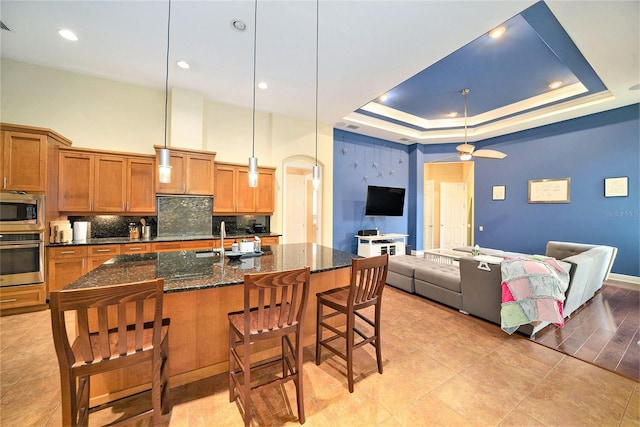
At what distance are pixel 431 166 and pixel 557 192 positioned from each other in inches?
134

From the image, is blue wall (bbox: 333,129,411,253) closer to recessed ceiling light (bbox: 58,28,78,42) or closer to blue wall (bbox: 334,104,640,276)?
blue wall (bbox: 334,104,640,276)

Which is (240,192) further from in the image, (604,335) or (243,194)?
(604,335)

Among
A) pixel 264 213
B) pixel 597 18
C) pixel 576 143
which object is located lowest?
pixel 264 213

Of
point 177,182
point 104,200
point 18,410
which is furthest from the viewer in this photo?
point 177,182

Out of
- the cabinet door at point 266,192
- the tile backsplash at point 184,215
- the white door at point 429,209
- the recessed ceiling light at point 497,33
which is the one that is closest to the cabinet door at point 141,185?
the tile backsplash at point 184,215

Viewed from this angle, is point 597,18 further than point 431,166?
No

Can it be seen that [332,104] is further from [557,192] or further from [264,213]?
[557,192]

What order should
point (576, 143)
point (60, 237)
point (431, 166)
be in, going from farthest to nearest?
point (431, 166) < point (576, 143) < point (60, 237)

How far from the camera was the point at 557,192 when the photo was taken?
546 cm

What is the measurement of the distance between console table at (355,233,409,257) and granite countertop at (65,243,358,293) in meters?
3.45

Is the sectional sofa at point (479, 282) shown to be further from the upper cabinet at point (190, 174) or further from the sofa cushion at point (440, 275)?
the upper cabinet at point (190, 174)

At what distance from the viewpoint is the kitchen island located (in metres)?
1.69

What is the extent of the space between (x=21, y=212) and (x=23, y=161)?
2.16 feet

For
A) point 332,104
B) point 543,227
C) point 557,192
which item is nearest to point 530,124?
point 557,192
